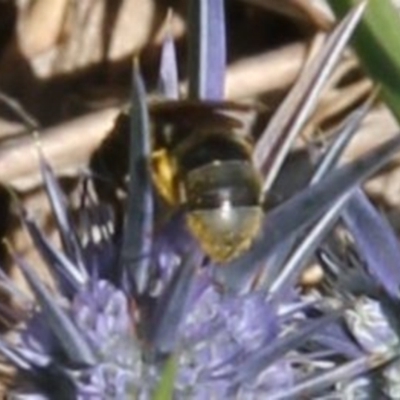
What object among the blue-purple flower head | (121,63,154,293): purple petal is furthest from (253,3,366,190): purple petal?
(121,63,154,293): purple petal

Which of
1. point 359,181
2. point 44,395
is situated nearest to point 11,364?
point 44,395

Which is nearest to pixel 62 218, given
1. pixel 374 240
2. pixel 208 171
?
pixel 208 171

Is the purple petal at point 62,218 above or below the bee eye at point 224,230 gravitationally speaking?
Answer: above

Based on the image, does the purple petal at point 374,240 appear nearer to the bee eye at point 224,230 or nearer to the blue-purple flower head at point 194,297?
the blue-purple flower head at point 194,297

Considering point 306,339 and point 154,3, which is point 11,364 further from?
point 154,3

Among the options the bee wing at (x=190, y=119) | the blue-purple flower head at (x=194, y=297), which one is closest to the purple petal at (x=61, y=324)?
the blue-purple flower head at (x=194, y=297)

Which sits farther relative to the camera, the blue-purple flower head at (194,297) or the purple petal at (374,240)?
the purple petal at (374,240)
